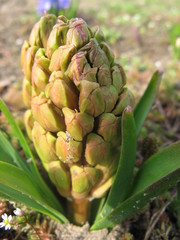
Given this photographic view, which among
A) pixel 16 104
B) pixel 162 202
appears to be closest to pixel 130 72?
pixel 16 104

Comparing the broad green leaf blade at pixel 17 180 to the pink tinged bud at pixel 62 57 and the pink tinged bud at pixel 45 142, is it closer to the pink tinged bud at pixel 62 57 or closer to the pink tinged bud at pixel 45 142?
the pink tinged bud at pixel 45 142

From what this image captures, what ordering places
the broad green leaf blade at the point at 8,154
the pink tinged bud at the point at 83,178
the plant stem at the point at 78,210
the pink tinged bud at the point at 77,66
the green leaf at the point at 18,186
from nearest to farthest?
the pink tinged bud at the point at 77,66 → the green leaf at the point at 18,186 → the pink tinged bud at the point at 83,178 → the broad green leaf blade at the point at 8,154 → the plant stem at the point at 78,210

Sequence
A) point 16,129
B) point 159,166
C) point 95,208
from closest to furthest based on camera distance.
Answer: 1. point 159,166
2. point 16,129
3. point 95,208

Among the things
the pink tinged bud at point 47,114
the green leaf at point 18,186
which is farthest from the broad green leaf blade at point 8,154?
the pink tinged bud at point 47,114

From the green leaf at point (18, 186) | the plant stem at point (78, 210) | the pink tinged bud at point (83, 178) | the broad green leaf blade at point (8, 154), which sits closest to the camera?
the green leaf at point (18, 186)

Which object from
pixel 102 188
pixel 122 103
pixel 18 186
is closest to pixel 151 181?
pixel 102 188

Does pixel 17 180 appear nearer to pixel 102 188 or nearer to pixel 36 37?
pixel 102 188

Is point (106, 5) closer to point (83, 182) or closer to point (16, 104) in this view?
point (16, 104)
